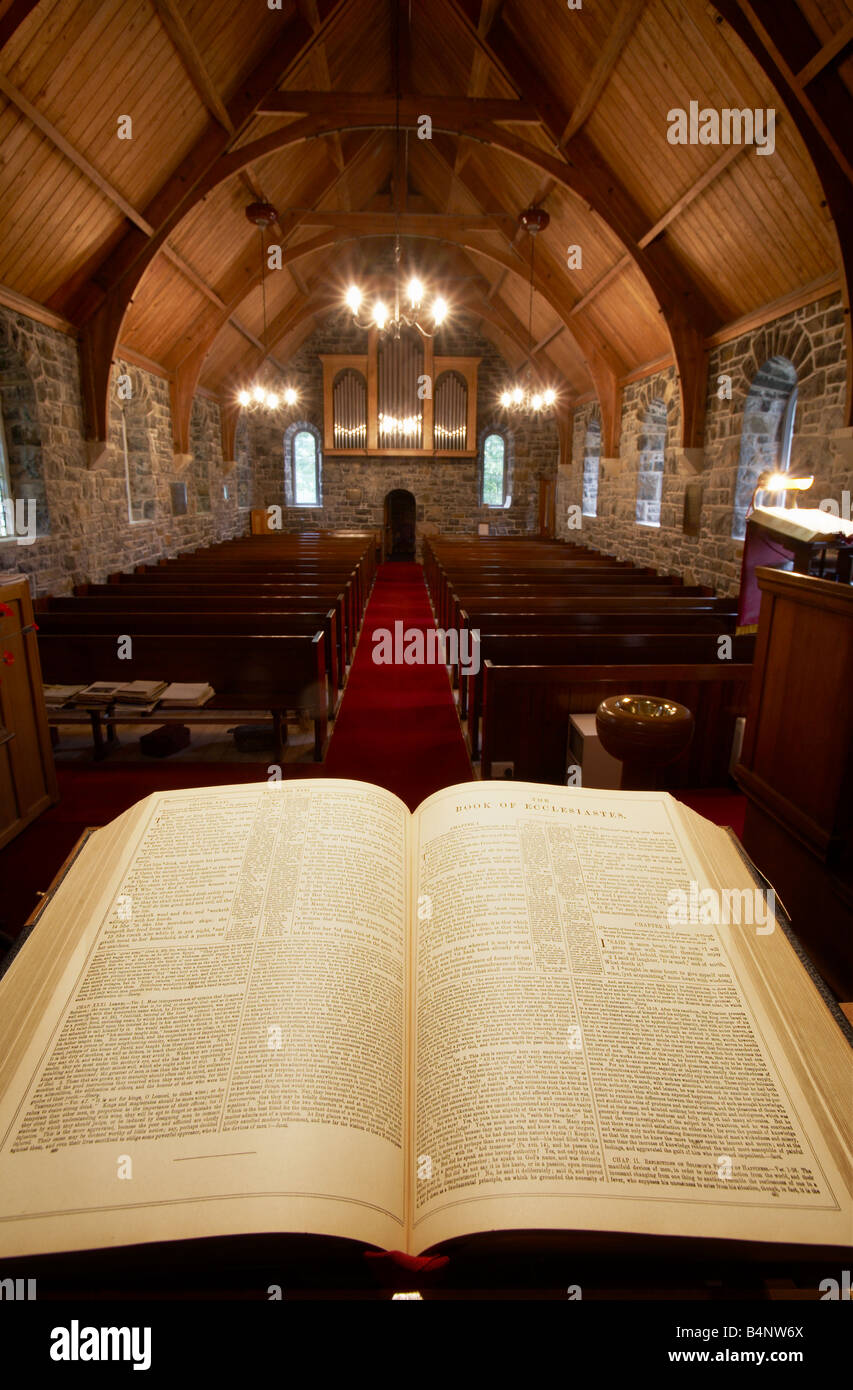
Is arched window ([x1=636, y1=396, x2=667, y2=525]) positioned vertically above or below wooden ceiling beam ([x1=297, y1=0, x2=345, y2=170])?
below

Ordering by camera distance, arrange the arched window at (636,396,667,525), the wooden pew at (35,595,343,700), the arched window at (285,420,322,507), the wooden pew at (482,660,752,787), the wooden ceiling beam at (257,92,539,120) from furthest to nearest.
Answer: the arched window at (285,420,322,507) < the arched window at (636,396,667,525) < the wooden ceiling beam at (257,92,539,120) < the wooden pew at (35,595,343,700) < the wooden pew at (482,660,752,787)

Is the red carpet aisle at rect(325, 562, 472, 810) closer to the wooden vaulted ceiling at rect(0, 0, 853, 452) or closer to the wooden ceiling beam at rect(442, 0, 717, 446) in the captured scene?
the wooden vaulted ceiling at rect(0, 0, 853, 452)

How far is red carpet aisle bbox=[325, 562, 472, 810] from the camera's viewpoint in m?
4.18

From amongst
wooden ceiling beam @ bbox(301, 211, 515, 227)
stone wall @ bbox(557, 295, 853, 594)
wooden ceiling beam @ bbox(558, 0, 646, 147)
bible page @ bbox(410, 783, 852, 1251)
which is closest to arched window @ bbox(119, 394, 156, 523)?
wooden ceiling beam @ bbox(301, 211, 515, 227)

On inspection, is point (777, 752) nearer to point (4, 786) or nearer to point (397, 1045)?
point (397, 1045)

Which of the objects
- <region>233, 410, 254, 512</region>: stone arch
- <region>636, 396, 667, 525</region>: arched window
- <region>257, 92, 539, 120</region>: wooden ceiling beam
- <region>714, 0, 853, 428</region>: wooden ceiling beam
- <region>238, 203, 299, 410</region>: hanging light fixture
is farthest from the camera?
<region>233, 410, 254, 512</region>: stone arch

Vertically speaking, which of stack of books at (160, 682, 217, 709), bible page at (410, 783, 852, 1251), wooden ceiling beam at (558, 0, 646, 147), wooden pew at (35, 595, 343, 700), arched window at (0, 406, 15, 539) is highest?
wooden ceiling beam at (558, 0, 646, 147)

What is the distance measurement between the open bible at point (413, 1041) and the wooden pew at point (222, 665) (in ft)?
10.9

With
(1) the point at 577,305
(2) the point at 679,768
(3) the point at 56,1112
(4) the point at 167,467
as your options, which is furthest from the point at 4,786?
(1) the point at 577,305

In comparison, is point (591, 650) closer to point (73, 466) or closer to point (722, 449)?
point (722, 449)

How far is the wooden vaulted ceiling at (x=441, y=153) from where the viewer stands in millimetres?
4477

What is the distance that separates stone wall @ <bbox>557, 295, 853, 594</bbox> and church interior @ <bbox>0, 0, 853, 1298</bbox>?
0.04 meters

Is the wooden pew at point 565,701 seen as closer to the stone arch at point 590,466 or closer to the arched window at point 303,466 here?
the stone arch at point 590,466

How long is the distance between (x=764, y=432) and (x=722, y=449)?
40 centimetres
